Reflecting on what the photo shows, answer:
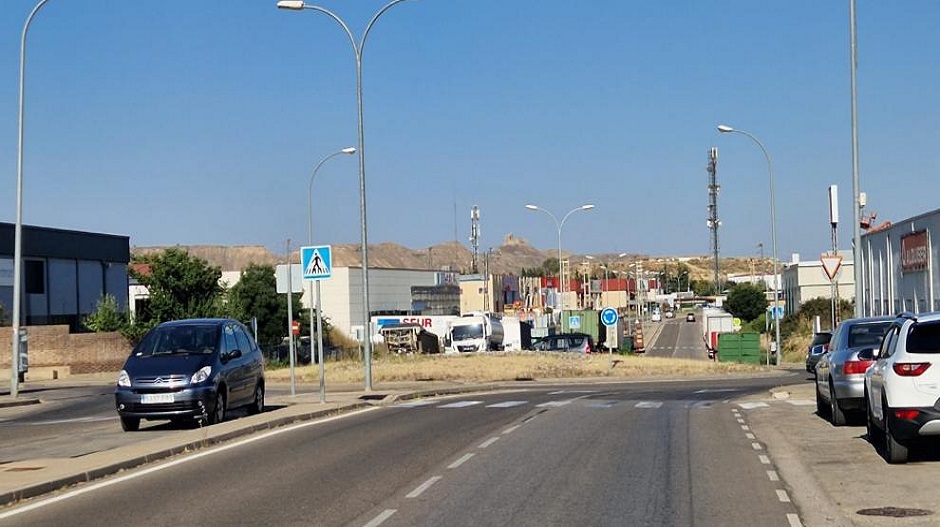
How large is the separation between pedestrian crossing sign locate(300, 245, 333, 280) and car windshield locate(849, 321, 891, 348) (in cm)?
1096

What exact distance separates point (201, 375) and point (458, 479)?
8437 mm

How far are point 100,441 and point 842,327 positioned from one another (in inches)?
504

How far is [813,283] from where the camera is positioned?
97.9 meters

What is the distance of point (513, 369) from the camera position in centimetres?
4762

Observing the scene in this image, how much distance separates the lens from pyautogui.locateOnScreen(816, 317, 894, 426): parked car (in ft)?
62.5

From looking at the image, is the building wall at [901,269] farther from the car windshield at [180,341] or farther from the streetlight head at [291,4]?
the car windshield at [180,341]

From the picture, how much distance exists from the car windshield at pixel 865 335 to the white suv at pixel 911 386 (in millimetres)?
5892

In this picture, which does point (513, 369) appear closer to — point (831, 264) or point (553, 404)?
point (831, 264)

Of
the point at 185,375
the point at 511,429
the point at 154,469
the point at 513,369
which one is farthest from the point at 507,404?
the point at 513,369

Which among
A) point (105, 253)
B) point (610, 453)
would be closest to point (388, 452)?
point (610, 453)

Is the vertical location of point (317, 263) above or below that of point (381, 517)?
above

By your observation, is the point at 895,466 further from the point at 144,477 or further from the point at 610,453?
the point at 144,477

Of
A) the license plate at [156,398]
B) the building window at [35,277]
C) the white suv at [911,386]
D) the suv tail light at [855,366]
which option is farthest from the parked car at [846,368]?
the building window at [35,277]

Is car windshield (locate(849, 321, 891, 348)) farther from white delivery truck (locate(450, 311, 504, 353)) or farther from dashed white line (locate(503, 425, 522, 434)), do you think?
white delivery truck (locate(450, 311, 504, 353))
